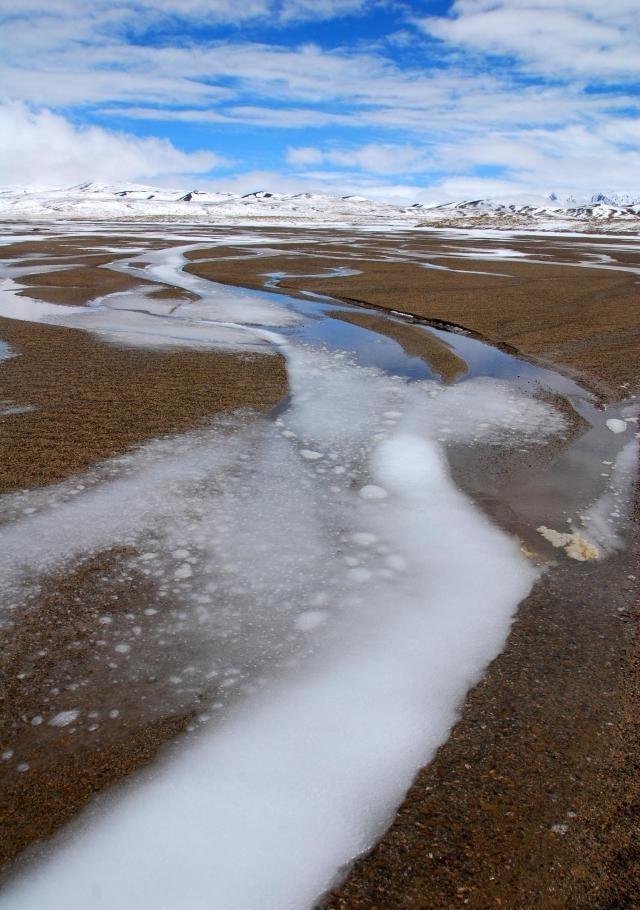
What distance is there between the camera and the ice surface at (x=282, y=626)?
2.38 m

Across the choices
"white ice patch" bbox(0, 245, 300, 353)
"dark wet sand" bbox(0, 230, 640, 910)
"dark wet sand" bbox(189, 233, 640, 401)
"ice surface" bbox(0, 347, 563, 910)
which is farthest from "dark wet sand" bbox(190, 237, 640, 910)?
"white ice patch" bbox(0, 245, 300, 353)

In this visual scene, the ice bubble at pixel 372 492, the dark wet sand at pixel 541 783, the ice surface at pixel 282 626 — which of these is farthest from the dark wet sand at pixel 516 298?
the dark wet sand at pixel 541 783

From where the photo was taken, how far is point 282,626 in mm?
3641

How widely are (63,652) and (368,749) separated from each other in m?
1.72

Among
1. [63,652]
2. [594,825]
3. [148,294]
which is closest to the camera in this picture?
[594,825]

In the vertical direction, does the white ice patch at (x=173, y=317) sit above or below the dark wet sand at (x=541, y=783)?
below

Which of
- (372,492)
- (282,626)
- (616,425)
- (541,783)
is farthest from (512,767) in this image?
(616,425)

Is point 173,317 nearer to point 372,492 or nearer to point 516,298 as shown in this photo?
point 516,298

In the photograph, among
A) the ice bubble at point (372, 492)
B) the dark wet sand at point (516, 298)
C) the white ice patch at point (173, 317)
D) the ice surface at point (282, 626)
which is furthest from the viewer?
the white ice patch at point (173, 317)

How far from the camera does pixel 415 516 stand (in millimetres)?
4922

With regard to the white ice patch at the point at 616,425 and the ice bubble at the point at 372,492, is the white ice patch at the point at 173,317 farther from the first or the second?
the white ice patch at the point at 616,425

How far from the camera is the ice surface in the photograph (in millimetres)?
2379

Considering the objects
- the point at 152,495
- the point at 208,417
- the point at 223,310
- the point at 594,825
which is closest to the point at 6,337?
the point at 223,310

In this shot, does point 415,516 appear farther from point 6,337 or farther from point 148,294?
point 148,294
